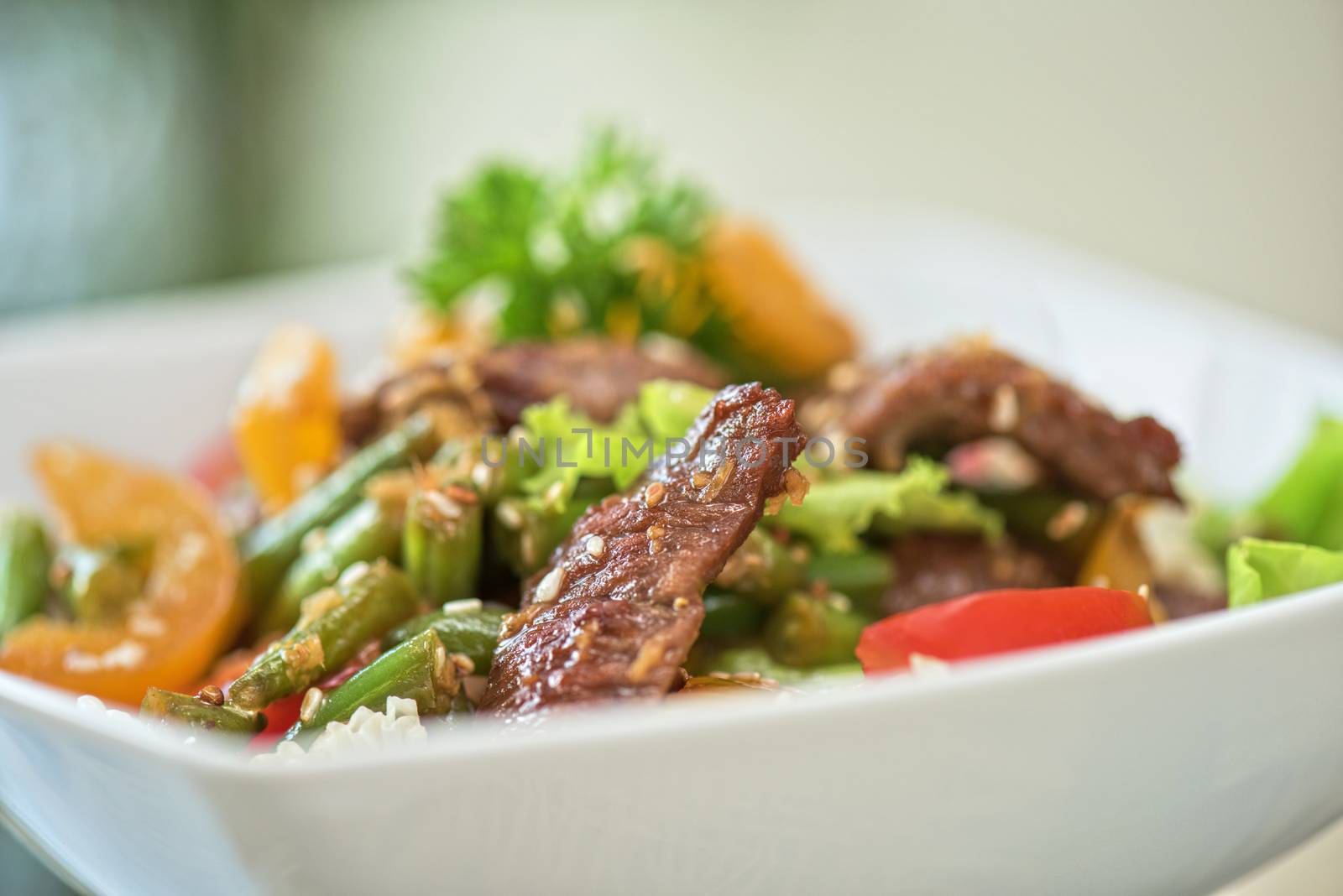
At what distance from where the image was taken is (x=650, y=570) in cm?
168

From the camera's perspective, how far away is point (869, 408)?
2578 millimetres

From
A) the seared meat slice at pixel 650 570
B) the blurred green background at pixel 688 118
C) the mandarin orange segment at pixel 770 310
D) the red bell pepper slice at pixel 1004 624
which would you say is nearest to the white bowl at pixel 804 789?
the seared meat slice at pixel 650 570

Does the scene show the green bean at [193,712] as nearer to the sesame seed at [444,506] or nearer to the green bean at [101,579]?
the sesame seed at [444,506]

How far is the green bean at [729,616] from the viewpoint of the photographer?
2236 mm

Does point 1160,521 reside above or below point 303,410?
below

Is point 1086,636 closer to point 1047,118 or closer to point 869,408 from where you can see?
point 869,408

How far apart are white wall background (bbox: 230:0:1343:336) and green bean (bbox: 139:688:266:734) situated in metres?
6.75

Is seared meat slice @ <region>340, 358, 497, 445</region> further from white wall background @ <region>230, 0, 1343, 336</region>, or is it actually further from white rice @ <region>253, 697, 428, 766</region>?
white wall background @ <region>230, 0, 1343, 336</region>

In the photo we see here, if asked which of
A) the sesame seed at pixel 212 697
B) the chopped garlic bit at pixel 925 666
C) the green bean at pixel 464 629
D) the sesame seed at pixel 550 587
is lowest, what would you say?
the sesame seed at pixel 212 697

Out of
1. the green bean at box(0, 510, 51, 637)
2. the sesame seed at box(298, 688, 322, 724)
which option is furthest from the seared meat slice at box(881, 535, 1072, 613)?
the green bean at box(0, 510, 51, 637)

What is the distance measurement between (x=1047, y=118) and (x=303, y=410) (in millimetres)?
6123

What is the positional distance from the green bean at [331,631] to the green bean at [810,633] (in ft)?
2.26

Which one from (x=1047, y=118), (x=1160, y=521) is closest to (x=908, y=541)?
(x=1160, y=521)

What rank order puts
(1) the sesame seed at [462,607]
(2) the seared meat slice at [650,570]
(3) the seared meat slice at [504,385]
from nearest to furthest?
(2) the seared meat slice at [650,570], (1) the sesame seed at [462,607], (3) the seared meat slice at [504,385]
